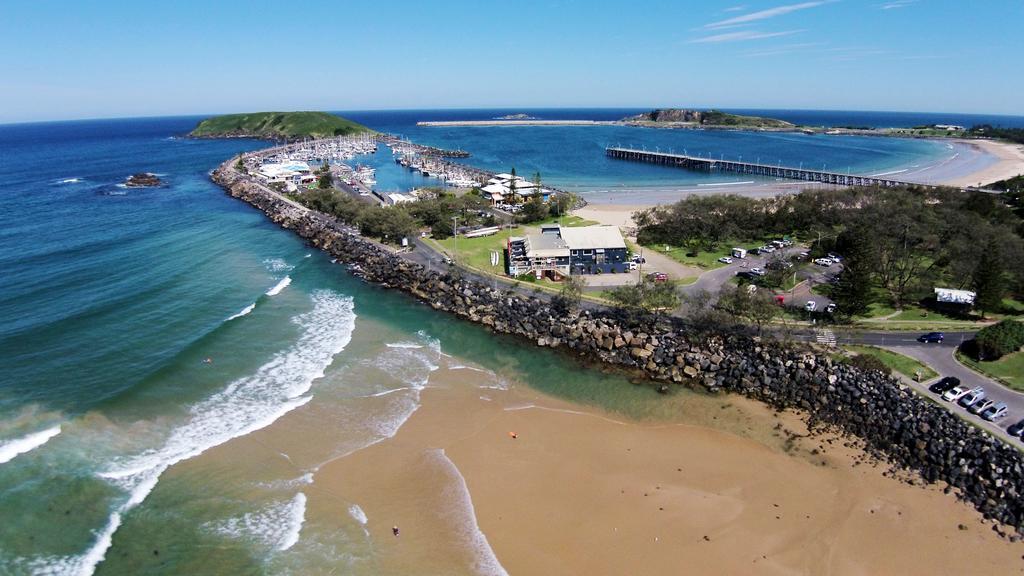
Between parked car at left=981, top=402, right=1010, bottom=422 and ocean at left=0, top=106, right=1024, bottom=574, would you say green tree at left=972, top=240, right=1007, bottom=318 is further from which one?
ocean at left=0, top=106, right=1024, bottom=574

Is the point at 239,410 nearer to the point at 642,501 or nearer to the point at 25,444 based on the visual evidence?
the point at 25,444

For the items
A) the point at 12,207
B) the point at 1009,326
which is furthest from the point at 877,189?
Answer: the point at 12,207

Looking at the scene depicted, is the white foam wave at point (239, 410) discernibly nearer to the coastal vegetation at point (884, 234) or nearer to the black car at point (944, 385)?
the black car at point (944, 385)

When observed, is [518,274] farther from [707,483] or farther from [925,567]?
[925,567]

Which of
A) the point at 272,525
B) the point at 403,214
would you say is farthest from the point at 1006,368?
the point at 403,214

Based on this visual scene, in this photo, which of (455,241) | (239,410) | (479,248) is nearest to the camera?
(239,410)
